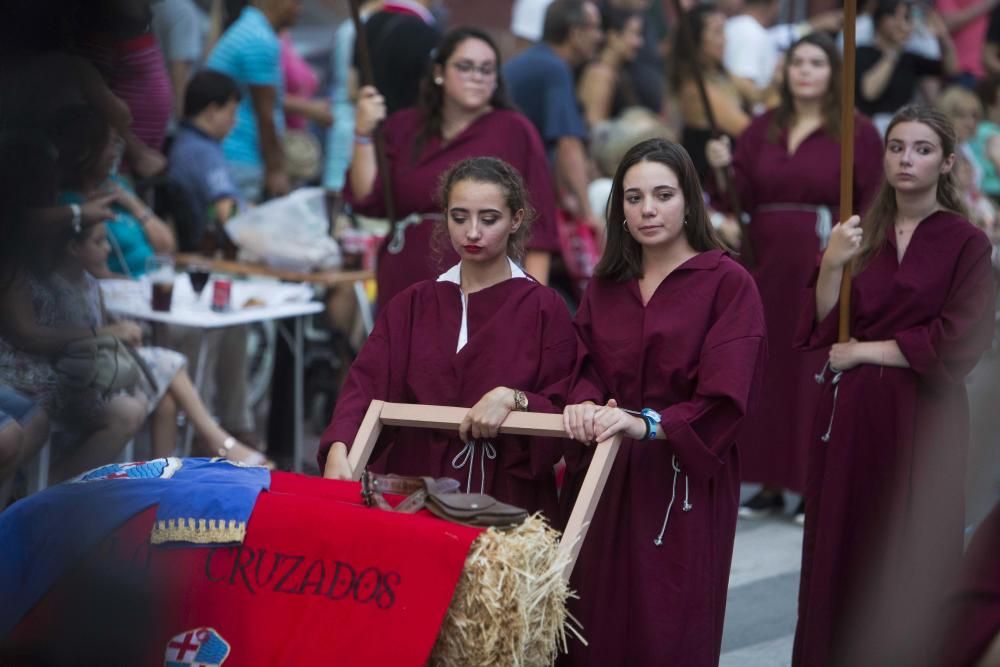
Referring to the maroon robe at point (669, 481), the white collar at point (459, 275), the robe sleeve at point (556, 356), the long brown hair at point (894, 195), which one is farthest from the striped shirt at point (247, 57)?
the maroon robe at point (669, 481)

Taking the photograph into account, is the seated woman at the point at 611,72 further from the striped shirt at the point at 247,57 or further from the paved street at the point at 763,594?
the paved street at the point at 763,594

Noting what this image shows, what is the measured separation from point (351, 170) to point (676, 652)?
307 cm

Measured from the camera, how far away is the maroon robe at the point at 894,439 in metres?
4.35

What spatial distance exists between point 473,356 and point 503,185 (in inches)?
19.0

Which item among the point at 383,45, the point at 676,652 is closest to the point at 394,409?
the point at 676,652

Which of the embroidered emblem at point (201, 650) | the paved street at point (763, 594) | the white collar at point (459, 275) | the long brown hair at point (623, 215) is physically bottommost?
the paved street at point (763, 594)

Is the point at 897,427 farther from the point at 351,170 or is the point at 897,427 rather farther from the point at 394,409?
the point at 351,170

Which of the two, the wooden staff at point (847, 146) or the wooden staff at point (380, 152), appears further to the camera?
the wooden staff at point (380, 152)

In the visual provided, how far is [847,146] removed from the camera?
438 centimetres

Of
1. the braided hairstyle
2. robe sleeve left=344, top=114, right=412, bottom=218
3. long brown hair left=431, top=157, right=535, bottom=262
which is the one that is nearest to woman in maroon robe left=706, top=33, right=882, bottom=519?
the braided hairstyle

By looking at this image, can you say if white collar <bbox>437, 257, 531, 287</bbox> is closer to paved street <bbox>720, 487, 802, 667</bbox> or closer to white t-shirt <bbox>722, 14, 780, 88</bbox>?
paved street <bbox>720, 487, 802, 667</bbox>

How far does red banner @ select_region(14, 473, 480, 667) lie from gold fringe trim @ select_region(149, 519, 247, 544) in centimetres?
2

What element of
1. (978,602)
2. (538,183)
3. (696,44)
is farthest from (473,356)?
(696,44)

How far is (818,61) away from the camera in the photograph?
255 inches
